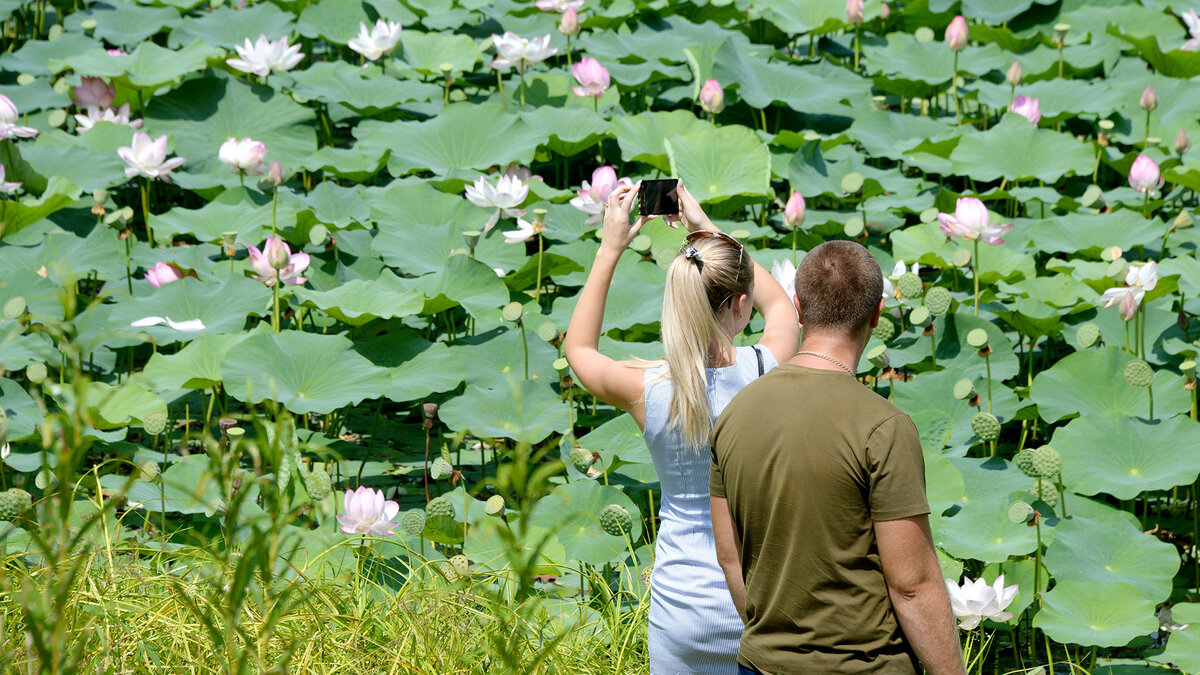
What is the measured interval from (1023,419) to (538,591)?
1428 mm

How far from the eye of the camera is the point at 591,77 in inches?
156

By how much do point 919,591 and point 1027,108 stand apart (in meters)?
2.96

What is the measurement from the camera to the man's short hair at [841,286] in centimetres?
141

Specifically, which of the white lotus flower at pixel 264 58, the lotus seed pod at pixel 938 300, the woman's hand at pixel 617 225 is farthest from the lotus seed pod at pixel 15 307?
the lotus seed pod at pixel 938 300

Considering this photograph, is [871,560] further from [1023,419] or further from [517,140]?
[517,140]

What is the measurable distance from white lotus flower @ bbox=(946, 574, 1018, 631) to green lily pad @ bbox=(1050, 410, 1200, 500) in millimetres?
481

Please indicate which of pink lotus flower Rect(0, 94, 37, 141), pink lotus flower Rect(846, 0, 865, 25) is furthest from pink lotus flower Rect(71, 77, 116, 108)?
pink lotus flower Rect(846, 0, 865, 25)

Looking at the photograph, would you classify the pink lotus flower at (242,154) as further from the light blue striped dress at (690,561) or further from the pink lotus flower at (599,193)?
the light blue striped dress at (690,561)

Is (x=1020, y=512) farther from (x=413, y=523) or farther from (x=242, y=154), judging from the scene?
(x=242, y=154)

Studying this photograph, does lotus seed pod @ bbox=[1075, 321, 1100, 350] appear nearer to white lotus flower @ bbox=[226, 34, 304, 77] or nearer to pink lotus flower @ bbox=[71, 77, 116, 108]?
white lotus flower @ bbox=[226, 34, 304, 77]

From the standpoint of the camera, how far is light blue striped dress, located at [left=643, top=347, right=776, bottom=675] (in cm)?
162

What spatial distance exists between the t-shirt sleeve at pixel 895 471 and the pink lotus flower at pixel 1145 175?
2.65 m

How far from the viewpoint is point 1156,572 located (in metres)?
2.33

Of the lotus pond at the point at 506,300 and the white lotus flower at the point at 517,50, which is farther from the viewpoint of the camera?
the white lotus flower at the point at 517,50
